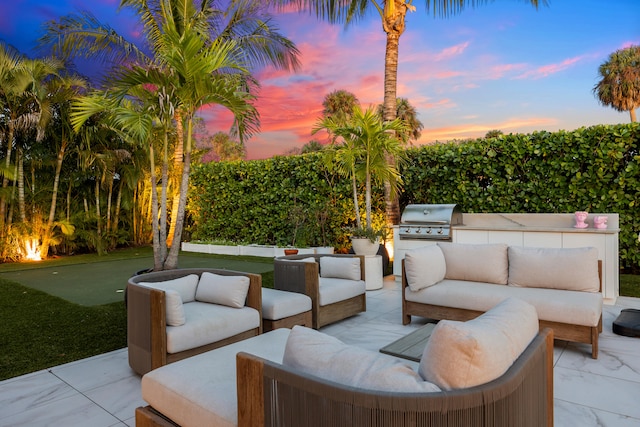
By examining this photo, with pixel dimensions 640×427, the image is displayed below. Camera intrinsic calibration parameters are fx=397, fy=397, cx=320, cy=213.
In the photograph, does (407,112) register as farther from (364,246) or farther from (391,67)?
(364,246)

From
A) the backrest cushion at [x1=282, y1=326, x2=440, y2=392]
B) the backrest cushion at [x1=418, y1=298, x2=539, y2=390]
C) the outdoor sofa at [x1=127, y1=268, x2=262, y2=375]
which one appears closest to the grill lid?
the outdoor sofa at [x1=127, y1=268, x2=262, y2=375]

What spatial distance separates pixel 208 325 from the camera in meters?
2.79

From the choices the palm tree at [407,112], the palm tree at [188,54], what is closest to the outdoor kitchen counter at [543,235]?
the palm tree at [188,54]

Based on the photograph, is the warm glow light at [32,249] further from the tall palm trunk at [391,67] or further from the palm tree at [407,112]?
the palm tree at [407,112]

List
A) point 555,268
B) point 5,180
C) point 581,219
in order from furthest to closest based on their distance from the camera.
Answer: point 5,180
point 581,219
point 555,268

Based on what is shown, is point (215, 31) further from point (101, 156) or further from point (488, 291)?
point (488, 291)

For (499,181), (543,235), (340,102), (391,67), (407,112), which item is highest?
(340,102)

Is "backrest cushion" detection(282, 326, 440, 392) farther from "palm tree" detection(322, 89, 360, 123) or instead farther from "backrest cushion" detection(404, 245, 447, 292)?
"palm tree" detection(322, 89, 360, 123)

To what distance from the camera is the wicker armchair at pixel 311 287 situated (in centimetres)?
378

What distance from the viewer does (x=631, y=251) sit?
552 centimetres

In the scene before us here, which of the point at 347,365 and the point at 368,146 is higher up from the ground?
the point at 368,146

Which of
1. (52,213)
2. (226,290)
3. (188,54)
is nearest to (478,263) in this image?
(226,290)

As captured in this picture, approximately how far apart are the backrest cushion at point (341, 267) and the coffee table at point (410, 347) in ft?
5.41

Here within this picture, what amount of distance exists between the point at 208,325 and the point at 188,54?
104 inches
